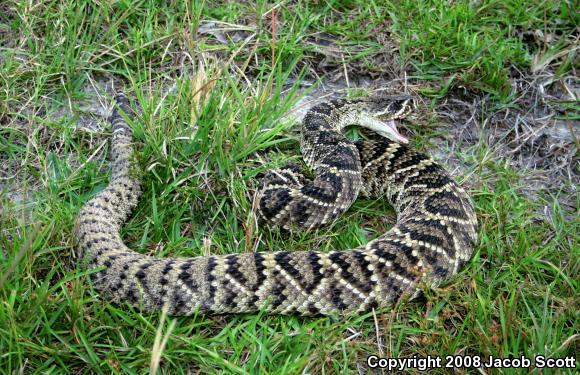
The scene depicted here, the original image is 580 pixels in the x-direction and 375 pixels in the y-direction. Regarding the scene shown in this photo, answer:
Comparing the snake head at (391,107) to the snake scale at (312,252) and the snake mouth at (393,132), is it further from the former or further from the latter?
the snake scale at (312,252)

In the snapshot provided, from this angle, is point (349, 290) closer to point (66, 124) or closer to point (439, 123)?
point (439, 123)

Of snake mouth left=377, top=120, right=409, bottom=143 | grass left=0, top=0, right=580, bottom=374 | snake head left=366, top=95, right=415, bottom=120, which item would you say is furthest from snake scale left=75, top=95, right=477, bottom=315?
snake head left=366, top=95, right=415, bottom=120

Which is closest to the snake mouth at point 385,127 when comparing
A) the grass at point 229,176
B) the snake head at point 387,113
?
the snake head at point 387,113

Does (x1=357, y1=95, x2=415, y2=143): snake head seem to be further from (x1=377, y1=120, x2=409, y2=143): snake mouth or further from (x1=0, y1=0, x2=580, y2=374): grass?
(x1=0, y1=0, x2=580, y2=374): grass

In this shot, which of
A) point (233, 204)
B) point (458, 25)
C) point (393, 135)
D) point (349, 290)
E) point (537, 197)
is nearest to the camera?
point (349, 290)

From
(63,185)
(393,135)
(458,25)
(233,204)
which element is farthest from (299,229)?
(458,25)

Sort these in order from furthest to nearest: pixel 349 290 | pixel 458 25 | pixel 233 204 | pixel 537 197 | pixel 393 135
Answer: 1. pixel 458 25
2. pixel 393 135
3. pixel 537 197
4. pixel 233 204
5. pixel 349 290

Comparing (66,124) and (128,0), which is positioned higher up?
(128,0)

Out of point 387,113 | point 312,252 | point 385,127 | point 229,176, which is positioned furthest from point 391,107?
point 312,252
